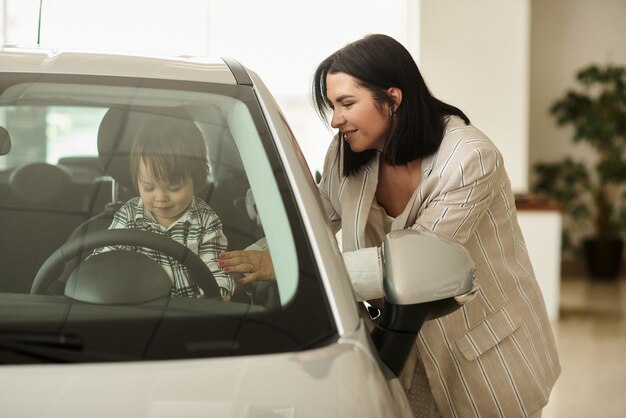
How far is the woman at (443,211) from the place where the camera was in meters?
1.84

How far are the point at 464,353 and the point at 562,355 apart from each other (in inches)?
151

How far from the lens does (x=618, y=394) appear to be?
4598 millimetres

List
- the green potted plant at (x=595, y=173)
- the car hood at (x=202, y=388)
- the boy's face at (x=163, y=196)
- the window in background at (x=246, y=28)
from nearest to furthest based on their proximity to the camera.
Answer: the car hood at (x=202, y=388) < the boy's face at (x=163, y=196) < the window in background at (x=246, y=28) < the green potted plant at (x=595, y=173)

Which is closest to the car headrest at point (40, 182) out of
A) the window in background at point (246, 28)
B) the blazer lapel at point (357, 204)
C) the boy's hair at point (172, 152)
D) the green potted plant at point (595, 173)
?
the boy's hair at point (172, 152)

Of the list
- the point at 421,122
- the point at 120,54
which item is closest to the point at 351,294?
the point at 120,54

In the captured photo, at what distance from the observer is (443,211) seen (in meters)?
1.82

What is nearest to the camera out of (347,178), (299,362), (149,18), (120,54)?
(299,362)

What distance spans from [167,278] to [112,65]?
41 centimetres

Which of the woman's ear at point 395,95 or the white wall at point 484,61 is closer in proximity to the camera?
the woman's ear at point 395,95

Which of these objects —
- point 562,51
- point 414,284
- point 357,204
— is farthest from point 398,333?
point 562,51

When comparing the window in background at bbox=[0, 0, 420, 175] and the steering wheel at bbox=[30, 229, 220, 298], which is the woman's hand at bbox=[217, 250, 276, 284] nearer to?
the steering wheel at bbox=[30, 229, 220, 298]

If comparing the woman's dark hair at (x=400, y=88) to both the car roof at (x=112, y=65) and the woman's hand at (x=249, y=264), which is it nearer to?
the car roof at (x=112, y=65)

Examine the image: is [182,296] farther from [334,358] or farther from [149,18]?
[149,18]

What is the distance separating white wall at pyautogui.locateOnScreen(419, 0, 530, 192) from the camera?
7.27 metres
